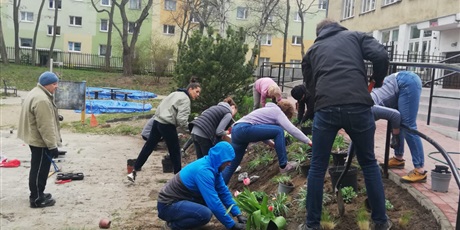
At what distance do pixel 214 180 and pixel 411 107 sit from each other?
2298mm

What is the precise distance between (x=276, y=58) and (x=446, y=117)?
1620 inches

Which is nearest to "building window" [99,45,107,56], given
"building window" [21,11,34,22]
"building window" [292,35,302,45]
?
"building window" [21,11,34,22]

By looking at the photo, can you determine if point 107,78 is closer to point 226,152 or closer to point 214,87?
point 214,87

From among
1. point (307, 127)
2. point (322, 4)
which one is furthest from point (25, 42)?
point (307, 127)

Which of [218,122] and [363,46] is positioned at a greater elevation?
[363,46]

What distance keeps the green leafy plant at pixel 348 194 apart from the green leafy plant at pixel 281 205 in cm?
57

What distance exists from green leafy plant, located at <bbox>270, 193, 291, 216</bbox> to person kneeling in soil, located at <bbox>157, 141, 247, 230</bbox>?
33cm

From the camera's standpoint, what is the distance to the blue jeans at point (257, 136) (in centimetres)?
566

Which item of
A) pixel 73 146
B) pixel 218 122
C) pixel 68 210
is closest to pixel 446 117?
pixel 218 122

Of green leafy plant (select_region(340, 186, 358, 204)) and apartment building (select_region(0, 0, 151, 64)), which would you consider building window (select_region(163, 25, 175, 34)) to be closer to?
apartment building (select_region(0, 0, 151, 64))

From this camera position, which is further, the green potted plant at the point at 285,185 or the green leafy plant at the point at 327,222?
the green potted plant at the point at 285,185

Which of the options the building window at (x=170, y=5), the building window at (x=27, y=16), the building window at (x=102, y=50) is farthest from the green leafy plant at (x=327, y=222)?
the building window at (x=27, y=16)

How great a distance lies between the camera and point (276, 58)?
50.7 metres

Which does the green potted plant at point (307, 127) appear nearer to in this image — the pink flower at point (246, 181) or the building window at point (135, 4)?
the pink flower at point (246, 181)
